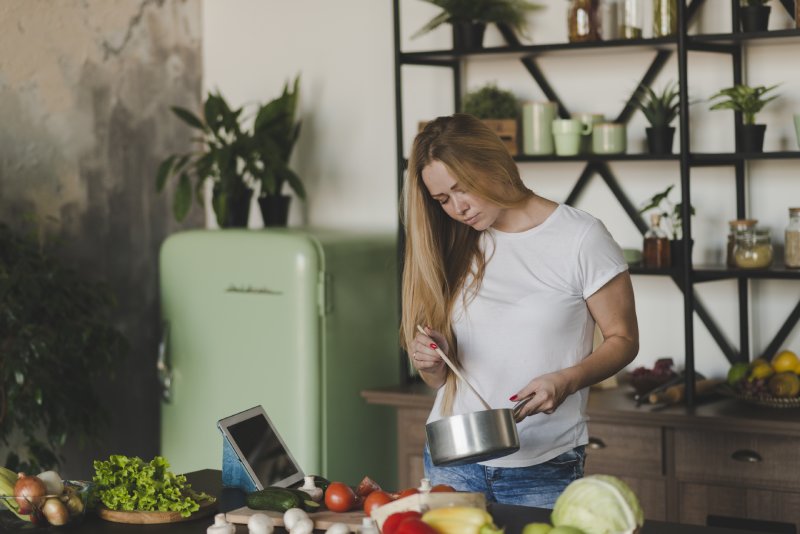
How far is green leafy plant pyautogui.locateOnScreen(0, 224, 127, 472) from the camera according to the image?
364 cm

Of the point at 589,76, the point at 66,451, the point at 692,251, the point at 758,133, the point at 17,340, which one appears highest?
the point at 589,76

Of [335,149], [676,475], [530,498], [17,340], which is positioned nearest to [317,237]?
[335,149]

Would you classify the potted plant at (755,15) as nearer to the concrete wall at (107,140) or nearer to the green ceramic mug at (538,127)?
the green ceramic mug at (538,127)

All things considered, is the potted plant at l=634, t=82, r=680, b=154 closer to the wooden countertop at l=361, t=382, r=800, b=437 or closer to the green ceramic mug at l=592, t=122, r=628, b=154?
the green ceramic mug at l=592, t=122, r=628, b=154

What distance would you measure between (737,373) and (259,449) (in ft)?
5.64

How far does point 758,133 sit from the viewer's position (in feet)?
11.6

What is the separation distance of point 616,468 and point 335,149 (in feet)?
5.79

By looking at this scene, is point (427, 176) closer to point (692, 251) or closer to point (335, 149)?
point (692, 251)

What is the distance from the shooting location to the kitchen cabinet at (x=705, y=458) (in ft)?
10.8

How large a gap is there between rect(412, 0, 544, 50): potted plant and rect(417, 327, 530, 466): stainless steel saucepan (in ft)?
6.74

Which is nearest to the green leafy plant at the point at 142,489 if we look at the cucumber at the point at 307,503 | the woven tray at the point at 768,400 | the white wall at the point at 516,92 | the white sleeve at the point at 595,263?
the cucumber at the point at 307,503

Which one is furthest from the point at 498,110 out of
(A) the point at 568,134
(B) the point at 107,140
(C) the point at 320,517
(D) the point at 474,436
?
(C) the point at 320,517

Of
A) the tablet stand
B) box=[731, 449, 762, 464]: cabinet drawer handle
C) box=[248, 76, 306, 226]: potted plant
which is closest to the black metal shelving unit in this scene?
box=[731, 449, 762, 464]: cabinet drawer handle

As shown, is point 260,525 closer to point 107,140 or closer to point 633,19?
point 633,19
